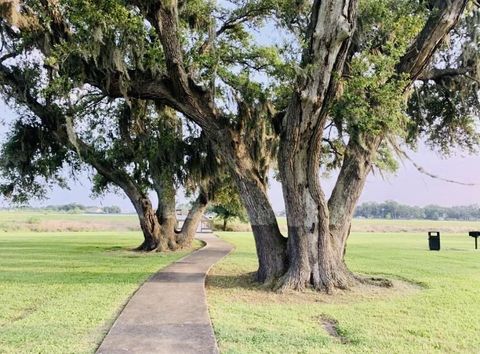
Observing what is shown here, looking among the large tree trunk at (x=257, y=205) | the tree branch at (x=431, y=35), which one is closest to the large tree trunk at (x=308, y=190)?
the large tree trunk at (x=257, y=205)

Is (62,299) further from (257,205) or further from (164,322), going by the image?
(257,205)

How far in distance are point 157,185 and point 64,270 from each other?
5353 millimetres

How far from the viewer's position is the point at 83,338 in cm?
434

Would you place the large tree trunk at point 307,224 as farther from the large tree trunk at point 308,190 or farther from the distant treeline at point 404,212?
the distant treeline at point 404,212

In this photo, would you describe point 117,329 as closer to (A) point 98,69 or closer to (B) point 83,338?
(B) point 83,338

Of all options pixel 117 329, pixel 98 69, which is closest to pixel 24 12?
pixel 98 69

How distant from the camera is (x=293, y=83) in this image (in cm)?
712

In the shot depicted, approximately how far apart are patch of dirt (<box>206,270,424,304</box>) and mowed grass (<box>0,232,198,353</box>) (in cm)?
161

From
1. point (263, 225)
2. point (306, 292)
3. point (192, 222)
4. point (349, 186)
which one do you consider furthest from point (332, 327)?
point (192, 222)

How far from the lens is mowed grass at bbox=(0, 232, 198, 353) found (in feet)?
14.0

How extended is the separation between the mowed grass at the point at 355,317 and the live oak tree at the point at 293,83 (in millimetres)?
678

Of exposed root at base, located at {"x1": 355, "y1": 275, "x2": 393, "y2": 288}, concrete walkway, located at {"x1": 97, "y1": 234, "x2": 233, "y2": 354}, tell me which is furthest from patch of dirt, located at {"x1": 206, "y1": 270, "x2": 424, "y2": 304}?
concrete walkway, located at {"x1": 97, "y1": 234, "x2": 233, "y2": 354}

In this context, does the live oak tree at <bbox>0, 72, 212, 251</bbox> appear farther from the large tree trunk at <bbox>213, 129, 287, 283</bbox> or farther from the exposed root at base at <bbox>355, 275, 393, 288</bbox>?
the exposed root at base at <bbox>355, 275, 393, 288</bbox>

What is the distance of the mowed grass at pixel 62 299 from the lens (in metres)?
4.27
